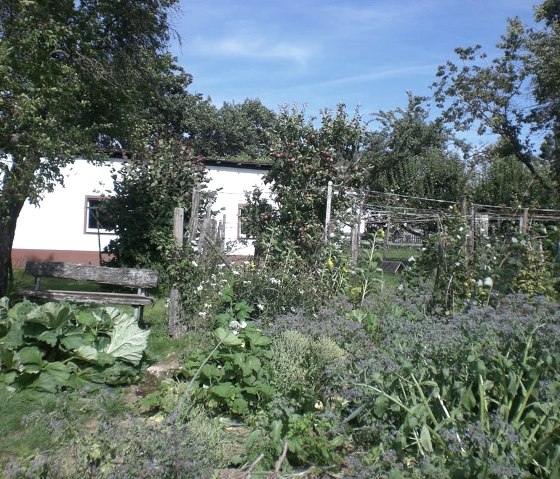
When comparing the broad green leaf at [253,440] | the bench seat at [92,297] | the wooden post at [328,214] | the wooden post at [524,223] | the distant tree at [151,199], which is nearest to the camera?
the broad green leaf at [253,440]

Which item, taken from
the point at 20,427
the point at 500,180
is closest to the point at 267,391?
the point at 20,427

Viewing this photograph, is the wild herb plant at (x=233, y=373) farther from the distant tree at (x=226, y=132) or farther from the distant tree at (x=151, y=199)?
the distant tree at (x=226, y=132)

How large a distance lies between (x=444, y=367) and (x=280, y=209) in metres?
6.91

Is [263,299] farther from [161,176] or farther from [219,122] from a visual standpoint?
[219,122]

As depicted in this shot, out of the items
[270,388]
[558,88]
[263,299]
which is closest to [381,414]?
[270,388]

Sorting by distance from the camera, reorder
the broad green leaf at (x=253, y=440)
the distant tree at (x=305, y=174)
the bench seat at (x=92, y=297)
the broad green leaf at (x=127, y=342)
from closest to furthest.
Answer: the broad green leaf at (x=253, y=440)
the broad green leaf at (x=127, y=342)
the bench seat at (x=92, y=297)
the distant tree at (x=305, y=174)

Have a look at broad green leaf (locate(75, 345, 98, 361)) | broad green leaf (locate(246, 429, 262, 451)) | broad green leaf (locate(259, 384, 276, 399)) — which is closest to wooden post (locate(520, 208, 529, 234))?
broad green leaf (locate(259, 384, 276, 399))

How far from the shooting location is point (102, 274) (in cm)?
943

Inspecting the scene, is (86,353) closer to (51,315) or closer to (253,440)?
(51,315)

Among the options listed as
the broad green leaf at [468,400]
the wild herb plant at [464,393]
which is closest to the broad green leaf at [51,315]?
the wild herb plant at [464,393]

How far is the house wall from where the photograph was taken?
70.7ft

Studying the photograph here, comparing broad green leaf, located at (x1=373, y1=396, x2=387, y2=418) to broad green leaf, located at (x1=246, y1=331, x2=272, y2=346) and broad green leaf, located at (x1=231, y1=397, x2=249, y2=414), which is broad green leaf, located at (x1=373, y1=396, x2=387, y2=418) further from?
broad green leaf, located at (x1=246, y1=331, x2=272, y2=346)

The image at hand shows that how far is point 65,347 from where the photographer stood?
20.1 feet

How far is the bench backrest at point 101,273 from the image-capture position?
920cm
